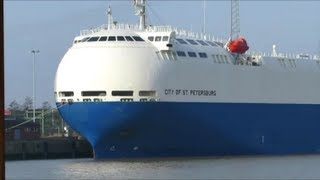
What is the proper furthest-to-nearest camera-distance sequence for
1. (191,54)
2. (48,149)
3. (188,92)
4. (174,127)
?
(48,149), (191,54), (188,92), (174,127)

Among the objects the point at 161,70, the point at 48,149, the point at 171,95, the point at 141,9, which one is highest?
the point at 141,9

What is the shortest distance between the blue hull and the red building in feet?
87.9

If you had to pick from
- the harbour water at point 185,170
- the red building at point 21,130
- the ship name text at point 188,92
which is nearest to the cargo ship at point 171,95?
the ship name text at point 188,92

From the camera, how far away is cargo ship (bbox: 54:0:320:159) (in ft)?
139

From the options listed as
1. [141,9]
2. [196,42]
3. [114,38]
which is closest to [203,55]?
[196,42]

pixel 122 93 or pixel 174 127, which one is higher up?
pixel 122 93

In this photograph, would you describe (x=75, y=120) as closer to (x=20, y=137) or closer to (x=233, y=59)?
(x=233, y=59)

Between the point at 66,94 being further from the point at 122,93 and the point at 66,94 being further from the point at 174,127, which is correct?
the point at 174,127

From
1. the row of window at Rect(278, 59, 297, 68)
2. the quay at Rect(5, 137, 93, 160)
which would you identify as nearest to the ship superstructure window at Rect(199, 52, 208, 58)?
the row of window at Rect(278, 59, 297, 68)

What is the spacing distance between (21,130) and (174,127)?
112 feet

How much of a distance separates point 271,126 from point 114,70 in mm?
13865

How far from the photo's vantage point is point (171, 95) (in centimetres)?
4350

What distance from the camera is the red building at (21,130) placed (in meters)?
70.0

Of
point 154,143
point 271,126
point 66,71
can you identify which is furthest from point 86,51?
point 271,126
